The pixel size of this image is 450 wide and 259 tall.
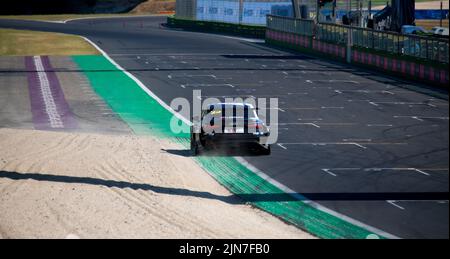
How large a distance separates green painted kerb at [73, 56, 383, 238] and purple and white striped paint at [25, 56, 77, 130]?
2.09 metres

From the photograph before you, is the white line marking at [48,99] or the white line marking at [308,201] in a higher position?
the white line marking at [48,99]

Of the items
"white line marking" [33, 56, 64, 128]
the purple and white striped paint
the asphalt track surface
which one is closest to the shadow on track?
the asphalt track surface

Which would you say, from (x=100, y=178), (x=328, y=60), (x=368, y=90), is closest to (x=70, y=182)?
(x=100, y=178)

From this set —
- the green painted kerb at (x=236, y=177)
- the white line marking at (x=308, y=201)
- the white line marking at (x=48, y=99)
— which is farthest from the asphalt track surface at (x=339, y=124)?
the white line marking at (x=48, y=99)

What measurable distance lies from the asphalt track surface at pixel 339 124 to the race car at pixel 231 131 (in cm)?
65

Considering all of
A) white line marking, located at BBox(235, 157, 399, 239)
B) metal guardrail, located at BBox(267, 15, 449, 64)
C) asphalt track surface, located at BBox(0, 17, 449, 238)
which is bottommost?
white line marking, located at BBox(235, 157, 399, 239)

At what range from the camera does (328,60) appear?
59.6 meters

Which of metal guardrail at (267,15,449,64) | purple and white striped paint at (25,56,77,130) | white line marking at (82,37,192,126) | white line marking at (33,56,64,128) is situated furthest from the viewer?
metal guardrail at (267,15,449,64)

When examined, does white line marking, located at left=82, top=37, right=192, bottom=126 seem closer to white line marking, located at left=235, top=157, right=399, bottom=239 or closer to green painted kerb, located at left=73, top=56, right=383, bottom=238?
green painted kerb, located at left=73, top=56, right=383, bottom=238

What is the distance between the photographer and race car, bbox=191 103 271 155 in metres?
25.7

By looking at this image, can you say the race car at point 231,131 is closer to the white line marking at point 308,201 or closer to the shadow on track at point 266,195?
the white line marking at point 308,201

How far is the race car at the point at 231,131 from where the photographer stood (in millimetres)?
25688

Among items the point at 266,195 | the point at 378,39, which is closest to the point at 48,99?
the point at 378,39
